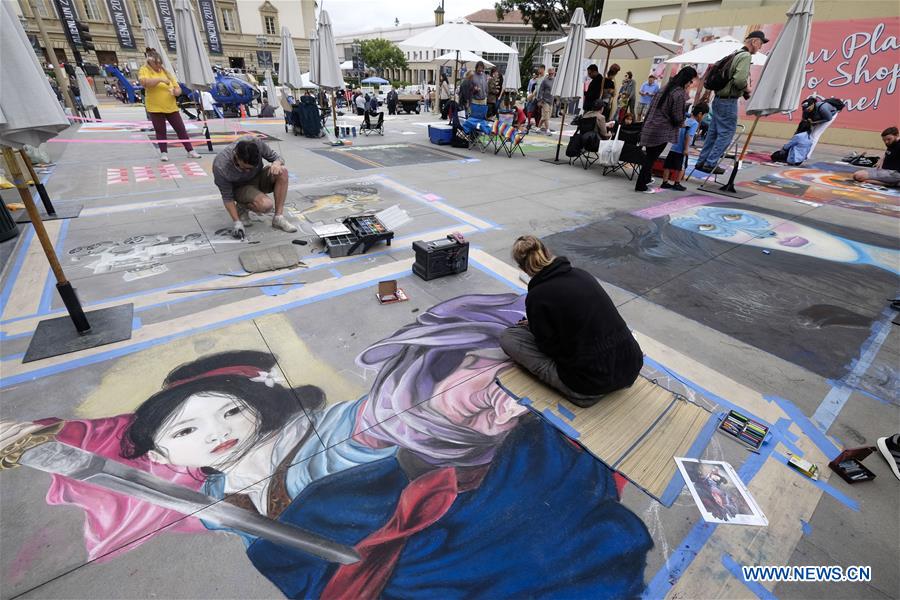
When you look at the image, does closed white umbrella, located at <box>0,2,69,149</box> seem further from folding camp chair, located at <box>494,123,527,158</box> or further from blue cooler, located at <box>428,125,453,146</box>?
blue cooler, located at <box>428,125,453,146</box>

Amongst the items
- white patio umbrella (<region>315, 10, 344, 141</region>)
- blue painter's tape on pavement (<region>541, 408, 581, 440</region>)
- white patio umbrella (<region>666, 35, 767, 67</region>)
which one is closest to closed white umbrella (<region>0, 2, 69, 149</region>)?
blue painter's tape on pavement (<region>541, 408, 581, 440</region>)

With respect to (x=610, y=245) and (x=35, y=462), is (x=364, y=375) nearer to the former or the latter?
(x=35, y=462)

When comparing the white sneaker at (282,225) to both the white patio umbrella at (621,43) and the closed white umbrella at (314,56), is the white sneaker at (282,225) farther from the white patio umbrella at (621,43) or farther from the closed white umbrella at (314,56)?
the white patio umbrella at (621,43)

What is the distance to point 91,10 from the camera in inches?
1566

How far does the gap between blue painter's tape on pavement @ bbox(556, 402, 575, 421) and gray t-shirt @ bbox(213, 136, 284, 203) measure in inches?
173

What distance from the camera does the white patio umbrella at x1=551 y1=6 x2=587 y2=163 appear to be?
27.8ft

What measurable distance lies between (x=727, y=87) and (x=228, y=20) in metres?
58.4

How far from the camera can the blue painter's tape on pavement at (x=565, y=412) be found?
259 cm

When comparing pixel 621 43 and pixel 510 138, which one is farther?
pixel 621 43

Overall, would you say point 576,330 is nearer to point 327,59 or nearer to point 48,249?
point 48,249

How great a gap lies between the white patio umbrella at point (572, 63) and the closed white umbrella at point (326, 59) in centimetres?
541

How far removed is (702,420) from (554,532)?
1375 mm

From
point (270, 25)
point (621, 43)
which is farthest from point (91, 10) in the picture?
point (621, 43)

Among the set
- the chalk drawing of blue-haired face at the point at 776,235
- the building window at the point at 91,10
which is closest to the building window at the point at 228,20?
the building window at the point at 91,10
